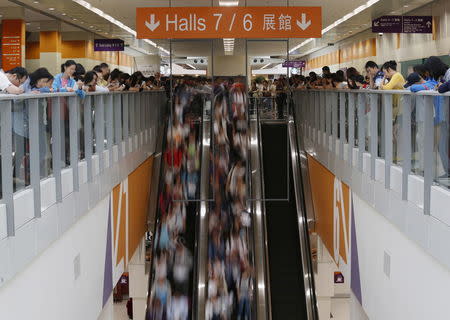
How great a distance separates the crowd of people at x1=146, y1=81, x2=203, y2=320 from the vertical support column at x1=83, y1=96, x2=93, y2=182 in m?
4.30

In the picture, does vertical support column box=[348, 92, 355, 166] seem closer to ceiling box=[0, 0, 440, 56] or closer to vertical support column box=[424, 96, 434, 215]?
vertical support column box=[424, 96, 434, 215]

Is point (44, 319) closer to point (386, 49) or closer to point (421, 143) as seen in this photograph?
point (421, 143)

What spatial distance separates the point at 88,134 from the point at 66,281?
266cm

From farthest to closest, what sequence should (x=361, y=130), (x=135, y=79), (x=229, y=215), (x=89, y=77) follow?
(x=135, y=79)
(x=229, y=215)
(x=361, y=130)
(x=89, y=77)

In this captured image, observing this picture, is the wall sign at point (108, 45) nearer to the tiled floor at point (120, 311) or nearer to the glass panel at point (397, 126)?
the tiled floor at point (120, 311)

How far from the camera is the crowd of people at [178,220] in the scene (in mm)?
13992

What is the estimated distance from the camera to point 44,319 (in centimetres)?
680

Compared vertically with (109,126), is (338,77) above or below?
above

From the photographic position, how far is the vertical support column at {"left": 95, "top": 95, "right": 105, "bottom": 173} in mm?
10555


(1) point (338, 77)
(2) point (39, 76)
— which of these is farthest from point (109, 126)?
(1) point (338, 77)

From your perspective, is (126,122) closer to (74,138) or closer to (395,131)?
(74,138)

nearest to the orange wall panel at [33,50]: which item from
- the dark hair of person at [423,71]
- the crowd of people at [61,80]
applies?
the crowd of people at [61,80]

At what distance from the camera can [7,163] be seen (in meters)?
5.89

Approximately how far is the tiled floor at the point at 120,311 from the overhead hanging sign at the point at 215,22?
39.3 feet
